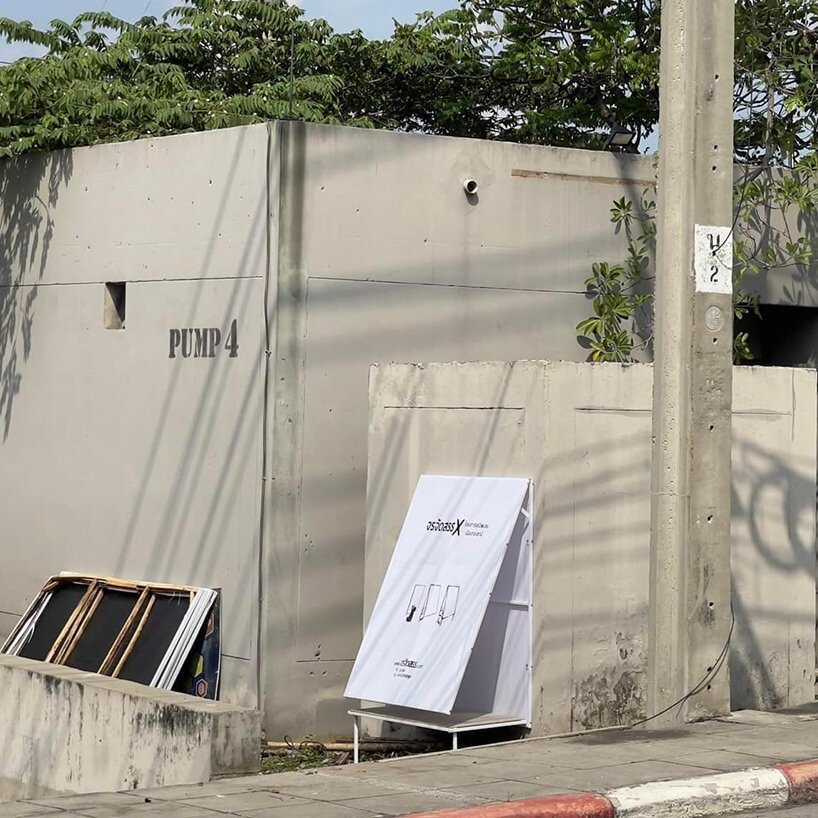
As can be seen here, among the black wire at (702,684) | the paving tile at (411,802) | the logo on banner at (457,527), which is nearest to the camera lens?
the paving tile at (411,802)

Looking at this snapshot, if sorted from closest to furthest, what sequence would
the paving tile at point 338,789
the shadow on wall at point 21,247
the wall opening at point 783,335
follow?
the paving tile at point 338,789 < the shadow on wall at point 21,247 < the wall opening at point 783,335

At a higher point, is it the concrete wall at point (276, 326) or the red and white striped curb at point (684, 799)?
the concrete wall at point (276, 326)

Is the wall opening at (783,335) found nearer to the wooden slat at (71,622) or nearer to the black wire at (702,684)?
the black wire at (702,684)

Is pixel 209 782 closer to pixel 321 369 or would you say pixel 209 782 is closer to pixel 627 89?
pixel 321 369

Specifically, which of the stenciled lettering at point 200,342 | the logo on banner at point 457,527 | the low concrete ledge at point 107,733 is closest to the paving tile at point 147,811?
the low concrete ledge at point 107,733

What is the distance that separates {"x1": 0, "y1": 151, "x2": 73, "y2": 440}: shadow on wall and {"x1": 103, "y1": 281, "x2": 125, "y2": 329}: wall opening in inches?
43.8

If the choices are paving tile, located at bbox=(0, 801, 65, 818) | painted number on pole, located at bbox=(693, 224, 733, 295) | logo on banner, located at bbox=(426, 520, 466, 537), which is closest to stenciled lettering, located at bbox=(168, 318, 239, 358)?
logo on banner, located at bbox=(426, 520, 466, 537)

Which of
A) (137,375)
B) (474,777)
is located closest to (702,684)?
(474,777)

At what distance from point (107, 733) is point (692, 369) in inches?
190

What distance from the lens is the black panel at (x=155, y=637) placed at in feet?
43.5

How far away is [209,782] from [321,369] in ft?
13.7

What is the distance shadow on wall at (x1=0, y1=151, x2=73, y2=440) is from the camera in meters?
15.1

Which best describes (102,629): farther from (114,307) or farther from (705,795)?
(705,795)

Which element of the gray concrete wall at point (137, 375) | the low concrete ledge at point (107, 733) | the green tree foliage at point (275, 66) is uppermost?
the green tree foliage at point (275, 66)
